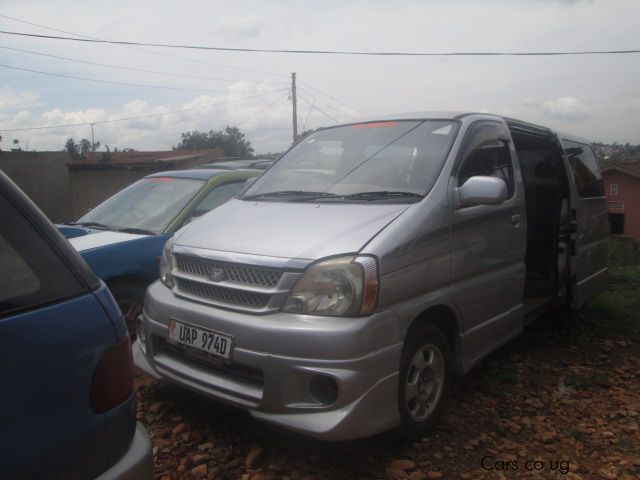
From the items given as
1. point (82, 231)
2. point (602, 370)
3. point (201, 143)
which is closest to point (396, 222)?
point (602, 370)

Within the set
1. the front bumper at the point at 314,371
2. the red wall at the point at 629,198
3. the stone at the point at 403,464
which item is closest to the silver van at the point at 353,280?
the front bumper at the point at 314,371

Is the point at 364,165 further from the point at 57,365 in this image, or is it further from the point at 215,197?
the point at 57,365

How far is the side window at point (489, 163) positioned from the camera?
11.1 ft

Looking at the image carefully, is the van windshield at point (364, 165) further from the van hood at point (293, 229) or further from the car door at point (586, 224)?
the car door at point (586, 224)

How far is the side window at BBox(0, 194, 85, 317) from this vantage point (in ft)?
4.70

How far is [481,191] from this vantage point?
3.06 metres

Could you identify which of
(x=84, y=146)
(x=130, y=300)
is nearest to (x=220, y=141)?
(x=84, y=146)

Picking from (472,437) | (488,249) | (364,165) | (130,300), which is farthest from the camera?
(130,300)

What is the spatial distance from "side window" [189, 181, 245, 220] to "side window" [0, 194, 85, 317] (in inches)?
126

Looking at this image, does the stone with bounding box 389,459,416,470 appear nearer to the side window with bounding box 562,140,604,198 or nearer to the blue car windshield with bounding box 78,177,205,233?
the blue car windshield with bounding box 78,177,205,233

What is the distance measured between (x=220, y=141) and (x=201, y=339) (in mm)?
61995

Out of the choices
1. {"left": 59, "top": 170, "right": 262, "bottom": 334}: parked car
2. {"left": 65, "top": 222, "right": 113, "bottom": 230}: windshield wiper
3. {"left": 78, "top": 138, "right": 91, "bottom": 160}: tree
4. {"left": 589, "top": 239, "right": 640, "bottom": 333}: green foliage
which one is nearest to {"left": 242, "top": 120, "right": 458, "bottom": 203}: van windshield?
{"left": 59, "top": 170, "right": 262, "bottom": 334}: parked car

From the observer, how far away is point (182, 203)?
4789 millimetres

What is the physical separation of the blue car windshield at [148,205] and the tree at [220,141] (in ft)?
185
